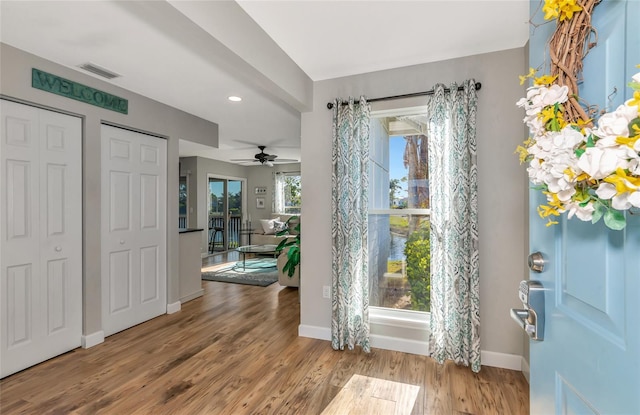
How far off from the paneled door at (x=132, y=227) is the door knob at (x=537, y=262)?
11.4 feet

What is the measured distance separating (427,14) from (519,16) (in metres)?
0.60

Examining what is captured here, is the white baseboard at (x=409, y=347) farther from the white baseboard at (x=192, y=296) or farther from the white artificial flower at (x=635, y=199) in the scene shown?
the white artificial flower at (x=635, y=199)

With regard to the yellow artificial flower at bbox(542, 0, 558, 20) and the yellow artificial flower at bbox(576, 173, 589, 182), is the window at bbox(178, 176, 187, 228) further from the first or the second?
the yellow artificial flower at bbox(576, 173, 589, 182)

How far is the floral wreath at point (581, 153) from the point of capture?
0.54m

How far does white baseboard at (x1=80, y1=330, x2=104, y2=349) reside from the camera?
2.82 meters

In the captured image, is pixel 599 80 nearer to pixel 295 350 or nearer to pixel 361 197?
pixel 361 197

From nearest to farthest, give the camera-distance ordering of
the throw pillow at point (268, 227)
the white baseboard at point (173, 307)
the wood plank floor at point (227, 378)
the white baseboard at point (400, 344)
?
the wood plank floor at point (227, 378), the white baseboard at point (400, 344), the white baseboard at point (173, 307), the throw pillow at point (268, 227)

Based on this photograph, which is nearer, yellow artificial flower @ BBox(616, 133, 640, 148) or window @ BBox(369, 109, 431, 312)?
yellow artificial flower @ BBox(616, 133, 640, 148)

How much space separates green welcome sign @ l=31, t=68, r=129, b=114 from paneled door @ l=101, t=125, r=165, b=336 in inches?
9.6

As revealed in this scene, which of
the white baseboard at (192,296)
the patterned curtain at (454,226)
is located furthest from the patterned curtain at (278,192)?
the patterned curtain at (454,226)

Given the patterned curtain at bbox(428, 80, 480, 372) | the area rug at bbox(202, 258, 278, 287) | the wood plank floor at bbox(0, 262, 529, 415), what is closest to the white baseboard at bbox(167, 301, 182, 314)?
the wood plank floor at bbox(0, 262, 529, 415)

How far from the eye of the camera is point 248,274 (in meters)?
5.74

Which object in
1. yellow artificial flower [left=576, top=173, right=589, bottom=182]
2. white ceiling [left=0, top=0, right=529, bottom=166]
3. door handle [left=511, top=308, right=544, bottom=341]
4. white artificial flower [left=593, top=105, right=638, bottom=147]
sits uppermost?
white ceiling [left=0, top=0, right=529, bottom=166]

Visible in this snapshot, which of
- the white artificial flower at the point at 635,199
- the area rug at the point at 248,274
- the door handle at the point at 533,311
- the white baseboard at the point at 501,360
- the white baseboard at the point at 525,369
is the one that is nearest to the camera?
the white artificial flower at the point at 635,199
